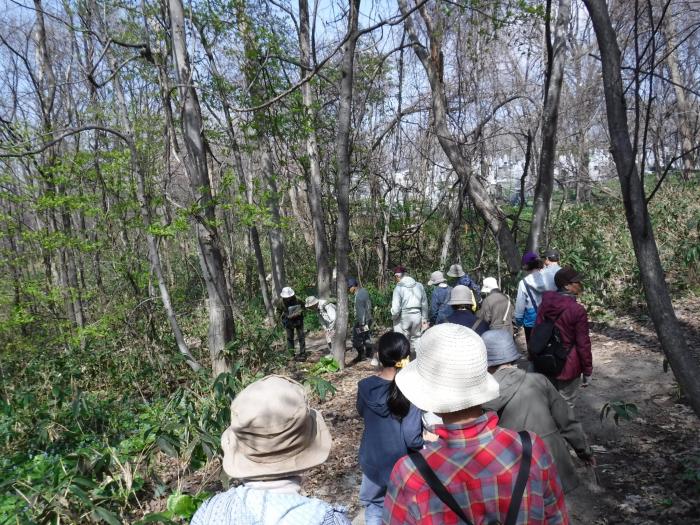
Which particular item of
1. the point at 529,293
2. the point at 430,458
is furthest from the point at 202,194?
the point at 430,458

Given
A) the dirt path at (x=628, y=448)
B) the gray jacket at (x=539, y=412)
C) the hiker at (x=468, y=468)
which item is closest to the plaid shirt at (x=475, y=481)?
the hiker at (x=468, y=468)

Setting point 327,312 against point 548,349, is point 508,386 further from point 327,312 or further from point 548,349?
point 327,312

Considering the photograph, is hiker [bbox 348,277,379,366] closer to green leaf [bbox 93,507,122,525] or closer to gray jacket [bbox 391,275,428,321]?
gray jacket [bbox 391,275,428,321]

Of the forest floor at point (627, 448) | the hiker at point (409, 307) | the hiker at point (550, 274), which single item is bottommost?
the forest floor at point (627, 448)

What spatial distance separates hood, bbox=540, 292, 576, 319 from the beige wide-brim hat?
114 inches

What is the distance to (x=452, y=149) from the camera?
352 inches

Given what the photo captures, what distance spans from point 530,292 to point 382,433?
3.25m

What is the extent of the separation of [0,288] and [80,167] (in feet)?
13.1

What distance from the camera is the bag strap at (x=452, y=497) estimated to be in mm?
1503

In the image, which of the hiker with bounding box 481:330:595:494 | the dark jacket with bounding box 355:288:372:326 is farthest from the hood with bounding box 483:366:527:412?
the dark jacket with bounding box 355:288:372:326

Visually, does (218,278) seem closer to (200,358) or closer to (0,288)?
(200,358)

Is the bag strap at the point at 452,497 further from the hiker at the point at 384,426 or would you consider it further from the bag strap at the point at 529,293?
the bag strap at the point at 529,293

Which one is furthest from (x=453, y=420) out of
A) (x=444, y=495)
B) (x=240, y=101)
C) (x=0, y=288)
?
(x=0, y=288)

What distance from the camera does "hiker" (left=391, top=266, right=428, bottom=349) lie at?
23.7ft
